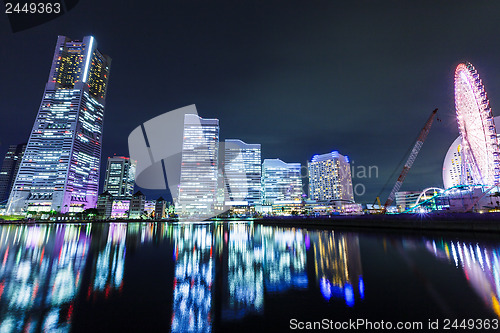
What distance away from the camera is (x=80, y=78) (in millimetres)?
194375

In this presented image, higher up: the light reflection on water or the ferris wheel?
the ferris wheel

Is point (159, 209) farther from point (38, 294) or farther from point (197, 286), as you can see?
point (197, 286)

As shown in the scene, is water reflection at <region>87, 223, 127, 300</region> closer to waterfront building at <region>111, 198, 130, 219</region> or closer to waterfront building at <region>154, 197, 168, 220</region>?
waterfront building at <region>154, 197, 168, 220</region>

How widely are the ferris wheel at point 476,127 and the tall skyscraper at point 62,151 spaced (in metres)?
210

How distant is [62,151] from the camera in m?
163

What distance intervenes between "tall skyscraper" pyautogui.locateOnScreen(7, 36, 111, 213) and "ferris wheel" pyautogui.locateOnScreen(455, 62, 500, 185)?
210m

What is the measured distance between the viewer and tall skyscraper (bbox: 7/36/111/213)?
6102 inches

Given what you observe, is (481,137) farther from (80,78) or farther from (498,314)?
Result: (80,78)

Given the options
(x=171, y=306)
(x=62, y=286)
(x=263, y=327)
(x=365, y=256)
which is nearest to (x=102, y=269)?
(x=62, y=286)

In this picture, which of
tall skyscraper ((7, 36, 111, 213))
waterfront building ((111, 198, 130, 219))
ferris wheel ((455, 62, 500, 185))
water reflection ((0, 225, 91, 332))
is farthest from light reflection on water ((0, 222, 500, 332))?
tall skyscraper ((7, 36, 111, 213))

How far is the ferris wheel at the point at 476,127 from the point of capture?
53.6m

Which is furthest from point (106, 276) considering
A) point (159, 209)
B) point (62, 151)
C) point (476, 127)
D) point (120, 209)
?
point (62, 151)

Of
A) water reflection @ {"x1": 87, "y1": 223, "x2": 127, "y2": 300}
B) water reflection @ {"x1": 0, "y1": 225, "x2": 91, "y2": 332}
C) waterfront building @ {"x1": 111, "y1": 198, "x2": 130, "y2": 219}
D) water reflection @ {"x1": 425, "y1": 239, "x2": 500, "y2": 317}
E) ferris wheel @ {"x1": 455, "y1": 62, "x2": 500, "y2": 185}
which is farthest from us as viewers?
waterfront building @ {"x1": 111, "y1": 198, "x2": 130, "y2": 219}

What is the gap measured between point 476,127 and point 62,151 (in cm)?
21810
